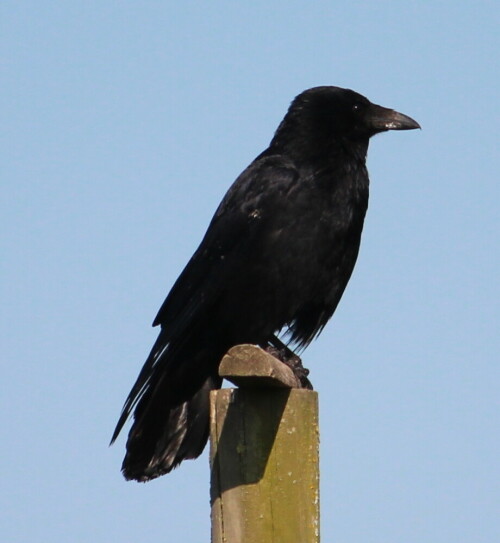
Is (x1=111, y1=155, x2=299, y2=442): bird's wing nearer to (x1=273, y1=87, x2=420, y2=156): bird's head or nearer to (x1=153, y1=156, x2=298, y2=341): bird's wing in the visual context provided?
(x1=153, y1=156, x2=298, y2=341): bird's wing

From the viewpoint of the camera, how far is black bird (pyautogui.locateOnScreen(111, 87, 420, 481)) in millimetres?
5508

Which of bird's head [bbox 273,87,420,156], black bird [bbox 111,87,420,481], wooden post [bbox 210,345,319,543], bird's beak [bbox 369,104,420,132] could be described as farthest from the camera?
bird's beak [bbox 369,104,420,132]

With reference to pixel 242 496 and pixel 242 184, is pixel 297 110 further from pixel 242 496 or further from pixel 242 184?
pixel 242 496

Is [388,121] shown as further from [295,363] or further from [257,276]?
[295,363]

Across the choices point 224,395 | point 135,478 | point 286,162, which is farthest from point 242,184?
point 224,395

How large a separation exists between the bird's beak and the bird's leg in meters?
1.43

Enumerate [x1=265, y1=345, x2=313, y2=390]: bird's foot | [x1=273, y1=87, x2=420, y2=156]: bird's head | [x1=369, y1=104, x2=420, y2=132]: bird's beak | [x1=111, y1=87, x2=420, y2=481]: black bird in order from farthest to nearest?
[x1=369, y1=104, x2=420, y2=132]: bird's beak < [x1=273, y1=87, x2=420, y2=156]: bird's head < [x1=111, y1=87, x2=420, y2=481]: black bird < [x1=265, y1=345, x2=313, y2=390]: bird's foot

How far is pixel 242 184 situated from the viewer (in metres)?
6.12

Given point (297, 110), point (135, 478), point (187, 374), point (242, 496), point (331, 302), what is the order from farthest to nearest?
point (297, 110) → point (331, 302) → point (187, 374) → point (135, 478) → point (242, 496)

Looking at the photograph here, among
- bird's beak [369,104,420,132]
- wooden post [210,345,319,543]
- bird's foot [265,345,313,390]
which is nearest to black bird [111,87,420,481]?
bird's foot [265,345,313,390]

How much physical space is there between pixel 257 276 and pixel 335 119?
4.16 ft

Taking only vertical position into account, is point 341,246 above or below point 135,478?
above

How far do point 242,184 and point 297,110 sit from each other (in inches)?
30.0

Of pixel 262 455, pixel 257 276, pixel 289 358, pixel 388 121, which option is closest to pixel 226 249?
pixel 257 276
